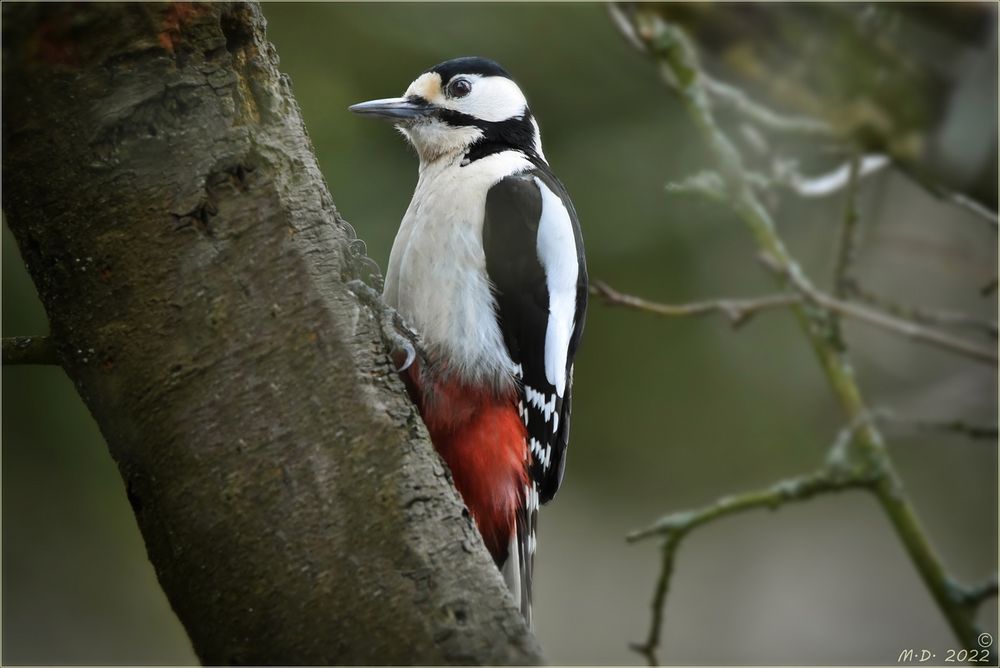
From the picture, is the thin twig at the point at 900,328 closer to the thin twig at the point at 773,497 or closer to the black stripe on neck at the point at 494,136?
the thin twig at the point at 773,497

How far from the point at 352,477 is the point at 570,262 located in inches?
46.8

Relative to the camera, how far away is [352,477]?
4.63 feet

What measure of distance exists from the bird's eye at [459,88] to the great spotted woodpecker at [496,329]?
14.8 inches

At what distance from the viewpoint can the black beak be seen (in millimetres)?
2752

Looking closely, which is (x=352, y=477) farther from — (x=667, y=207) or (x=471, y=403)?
(x=667, y=207)

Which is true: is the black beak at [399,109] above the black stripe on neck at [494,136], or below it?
above

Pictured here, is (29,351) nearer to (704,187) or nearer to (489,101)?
(704,187)

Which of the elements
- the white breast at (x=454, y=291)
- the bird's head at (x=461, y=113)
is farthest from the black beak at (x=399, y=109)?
the white breast at (x=454, y=291)

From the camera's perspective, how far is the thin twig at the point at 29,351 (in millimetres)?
1451

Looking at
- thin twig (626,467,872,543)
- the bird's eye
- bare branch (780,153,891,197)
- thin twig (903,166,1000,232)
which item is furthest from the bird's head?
thin twig (626,467,872,543)

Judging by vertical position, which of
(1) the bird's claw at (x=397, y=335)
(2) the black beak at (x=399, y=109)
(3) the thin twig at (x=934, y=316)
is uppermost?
(2) the black beak at (x=399, y=109)

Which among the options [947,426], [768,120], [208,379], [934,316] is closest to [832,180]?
[768,120]

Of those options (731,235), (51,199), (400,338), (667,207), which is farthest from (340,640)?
(731,235)

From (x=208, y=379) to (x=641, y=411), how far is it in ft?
12.8
